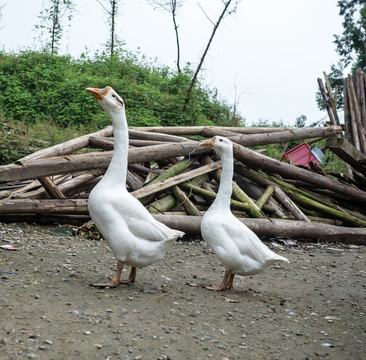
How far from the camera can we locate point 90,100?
533 inches

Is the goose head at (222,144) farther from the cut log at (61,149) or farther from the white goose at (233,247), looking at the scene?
the cut log at (61,149)

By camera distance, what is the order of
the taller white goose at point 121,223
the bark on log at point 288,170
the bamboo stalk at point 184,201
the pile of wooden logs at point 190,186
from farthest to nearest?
1. the bark on log at point 288,170
2. the bamboo stalk at point 184,201
3. the pile of wooden logs at point 190,186
4. the taller white goose at point 121,223

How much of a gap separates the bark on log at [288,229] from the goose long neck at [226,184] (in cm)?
190

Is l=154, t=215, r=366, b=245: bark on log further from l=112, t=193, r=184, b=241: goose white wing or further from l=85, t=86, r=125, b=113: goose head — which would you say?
l=85, t=86, r=125, b=113: goose head

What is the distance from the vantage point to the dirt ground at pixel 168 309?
3066mm

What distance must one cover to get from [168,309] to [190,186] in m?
4.04

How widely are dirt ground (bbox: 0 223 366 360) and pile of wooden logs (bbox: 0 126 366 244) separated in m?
0.83

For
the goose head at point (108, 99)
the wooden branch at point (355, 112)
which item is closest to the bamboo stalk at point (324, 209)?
A: the wooden branch at point (355, 112)

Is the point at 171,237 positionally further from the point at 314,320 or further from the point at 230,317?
the point at 314,320

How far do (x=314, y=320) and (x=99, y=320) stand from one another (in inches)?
72.7

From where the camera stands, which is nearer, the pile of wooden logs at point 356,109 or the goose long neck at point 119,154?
the goose long neck at point 119,154

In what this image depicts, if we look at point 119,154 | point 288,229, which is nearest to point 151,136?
point 288,229

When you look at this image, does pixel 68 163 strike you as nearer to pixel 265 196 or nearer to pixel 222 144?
pixel 222 144

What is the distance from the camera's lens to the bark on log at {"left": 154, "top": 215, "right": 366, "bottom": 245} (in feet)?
22.6
